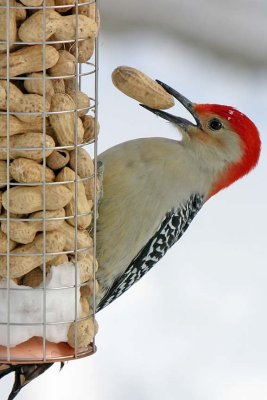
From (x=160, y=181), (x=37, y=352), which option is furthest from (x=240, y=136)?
(x=37, y=352)

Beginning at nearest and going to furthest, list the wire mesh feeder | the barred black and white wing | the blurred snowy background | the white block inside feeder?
the wire mesh feeder, the white block inside feeder, the barred black and white wing, the blurred snowy background

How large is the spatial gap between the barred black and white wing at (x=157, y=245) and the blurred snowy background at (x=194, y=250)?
2.10m

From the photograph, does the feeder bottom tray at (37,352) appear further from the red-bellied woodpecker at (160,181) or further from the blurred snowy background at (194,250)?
the blurred snowy background at (194,250)

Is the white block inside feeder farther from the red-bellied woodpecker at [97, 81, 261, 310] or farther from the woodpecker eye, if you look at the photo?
the woodpecker eye

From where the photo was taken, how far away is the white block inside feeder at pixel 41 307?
12.3 ft

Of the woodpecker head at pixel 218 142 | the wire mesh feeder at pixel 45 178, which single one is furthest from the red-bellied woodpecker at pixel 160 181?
the wire mesh feeder at pixel 45 178

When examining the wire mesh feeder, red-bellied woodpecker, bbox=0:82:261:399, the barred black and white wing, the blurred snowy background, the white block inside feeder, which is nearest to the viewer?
the wire mesh feeder

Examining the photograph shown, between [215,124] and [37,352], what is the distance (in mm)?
1362

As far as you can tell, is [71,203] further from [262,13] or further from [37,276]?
[262,13]

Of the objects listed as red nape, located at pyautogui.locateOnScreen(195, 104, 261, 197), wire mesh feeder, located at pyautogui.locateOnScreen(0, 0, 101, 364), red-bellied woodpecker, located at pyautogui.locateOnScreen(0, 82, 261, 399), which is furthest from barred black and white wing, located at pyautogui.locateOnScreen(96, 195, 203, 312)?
wire mesh feeder, located at pyautogui.locateOnScreen(0, 0, 101, 364)

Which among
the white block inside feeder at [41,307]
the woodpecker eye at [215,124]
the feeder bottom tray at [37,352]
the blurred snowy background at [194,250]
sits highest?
the woodpecker eye at [215,124]

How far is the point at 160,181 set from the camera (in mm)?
4637

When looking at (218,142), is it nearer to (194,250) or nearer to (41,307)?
(41,307)

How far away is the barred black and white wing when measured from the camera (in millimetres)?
4738
